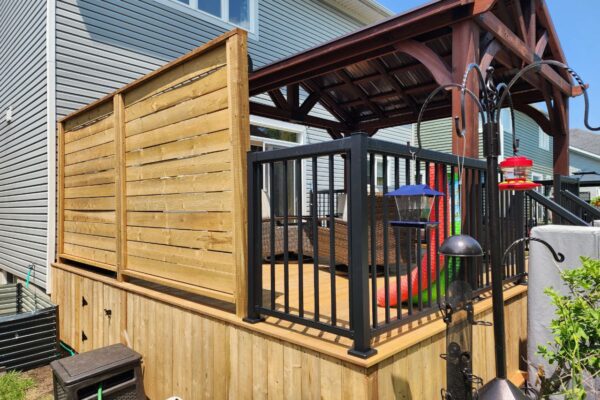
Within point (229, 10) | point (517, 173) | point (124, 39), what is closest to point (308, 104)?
point (229, 10)

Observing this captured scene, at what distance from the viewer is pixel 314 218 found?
202 centimetres

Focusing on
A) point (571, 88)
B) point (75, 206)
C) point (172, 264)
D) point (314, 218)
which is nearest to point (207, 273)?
point (172, 264)

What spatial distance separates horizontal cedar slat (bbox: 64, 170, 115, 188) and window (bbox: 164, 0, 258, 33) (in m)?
3.48

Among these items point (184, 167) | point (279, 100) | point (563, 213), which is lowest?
point (563, 213)

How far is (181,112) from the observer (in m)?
2.80

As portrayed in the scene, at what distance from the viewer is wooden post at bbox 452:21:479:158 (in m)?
3.03

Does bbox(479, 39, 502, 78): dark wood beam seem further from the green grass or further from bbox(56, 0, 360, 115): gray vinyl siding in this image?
the green grass

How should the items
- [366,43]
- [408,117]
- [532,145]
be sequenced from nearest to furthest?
[366,43]
[408,117]
[532,145]

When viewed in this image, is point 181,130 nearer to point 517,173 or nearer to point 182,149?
point 182,149

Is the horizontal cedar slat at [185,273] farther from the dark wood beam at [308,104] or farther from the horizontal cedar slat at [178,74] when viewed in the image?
the dark wood beam at [308,104]

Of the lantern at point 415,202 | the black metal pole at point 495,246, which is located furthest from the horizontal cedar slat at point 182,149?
the black metal pole at point 495,246

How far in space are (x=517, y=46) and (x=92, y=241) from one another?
4629mm

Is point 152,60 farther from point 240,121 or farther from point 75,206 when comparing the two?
point 240,121

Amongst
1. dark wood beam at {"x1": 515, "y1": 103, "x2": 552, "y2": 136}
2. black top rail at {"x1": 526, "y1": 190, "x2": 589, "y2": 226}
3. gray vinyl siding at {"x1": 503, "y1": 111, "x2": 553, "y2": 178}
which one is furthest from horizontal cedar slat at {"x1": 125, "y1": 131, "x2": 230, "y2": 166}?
gray vinyl siding at {"x1": 503, "y1": 111, "x2": 553, "y2": 178}
